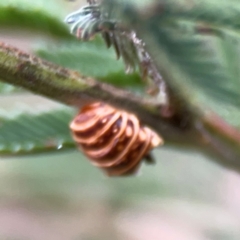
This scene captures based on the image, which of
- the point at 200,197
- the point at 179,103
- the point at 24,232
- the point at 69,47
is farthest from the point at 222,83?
the point at 24,232

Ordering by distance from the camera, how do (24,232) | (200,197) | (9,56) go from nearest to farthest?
(9,56) → (200,197) → (24,232)

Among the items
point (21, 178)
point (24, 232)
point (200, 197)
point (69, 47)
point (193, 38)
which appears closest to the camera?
point (193, 38)

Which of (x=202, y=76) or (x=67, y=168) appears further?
(x=67, y=168)

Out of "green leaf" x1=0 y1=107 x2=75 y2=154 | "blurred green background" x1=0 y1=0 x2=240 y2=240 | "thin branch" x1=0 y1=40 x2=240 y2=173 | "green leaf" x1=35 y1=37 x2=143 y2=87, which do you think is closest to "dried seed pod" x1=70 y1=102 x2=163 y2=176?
"thin branch" x1=0 y1=40 x2=240 y2=173

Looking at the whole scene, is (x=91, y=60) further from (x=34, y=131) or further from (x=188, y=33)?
(x=188, y=33)

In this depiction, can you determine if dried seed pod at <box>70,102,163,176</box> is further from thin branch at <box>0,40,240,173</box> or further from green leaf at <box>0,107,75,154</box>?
green leaf at <box>0,107,75,154</box>

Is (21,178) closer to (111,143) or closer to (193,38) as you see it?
(111,143)
